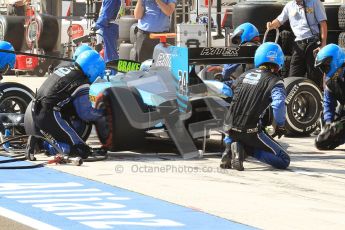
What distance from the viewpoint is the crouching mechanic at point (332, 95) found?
11.5 metres

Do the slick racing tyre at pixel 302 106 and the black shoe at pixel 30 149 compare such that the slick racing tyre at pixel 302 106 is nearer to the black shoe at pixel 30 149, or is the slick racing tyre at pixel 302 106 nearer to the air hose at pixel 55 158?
the air hose at pixel 55 158

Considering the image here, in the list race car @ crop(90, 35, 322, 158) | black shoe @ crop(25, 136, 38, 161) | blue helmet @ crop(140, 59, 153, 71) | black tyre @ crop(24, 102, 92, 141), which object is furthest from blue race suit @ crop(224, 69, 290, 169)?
black shoe @ crop(25, 136, 38, 161)

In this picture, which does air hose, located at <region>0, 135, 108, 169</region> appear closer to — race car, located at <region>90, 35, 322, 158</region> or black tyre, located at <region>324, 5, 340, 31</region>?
race car, located at <region>90, 35, 322, 158</region>

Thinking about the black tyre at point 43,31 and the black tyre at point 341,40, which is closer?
the black tyre at point 341,40

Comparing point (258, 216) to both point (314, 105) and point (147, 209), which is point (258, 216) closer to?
point (147, 209)

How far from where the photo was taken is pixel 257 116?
1014 centimetres

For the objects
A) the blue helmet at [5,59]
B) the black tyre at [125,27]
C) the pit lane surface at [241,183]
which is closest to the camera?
the pit lane surface at [241,183]

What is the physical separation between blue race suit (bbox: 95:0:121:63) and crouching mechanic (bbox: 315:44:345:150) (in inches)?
168

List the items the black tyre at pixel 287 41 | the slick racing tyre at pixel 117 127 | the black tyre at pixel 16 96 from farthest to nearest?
the black tyre at pixel 287 41 < the black tyre at pixel 16 96 < the slick racing tyre at pixel 117 127

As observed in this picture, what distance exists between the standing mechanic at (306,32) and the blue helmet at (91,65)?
3.72m

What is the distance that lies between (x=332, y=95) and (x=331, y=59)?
482 millimetres

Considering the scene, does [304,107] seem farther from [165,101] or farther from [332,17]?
[165,101]

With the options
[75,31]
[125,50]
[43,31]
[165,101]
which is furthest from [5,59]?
[75,31]
